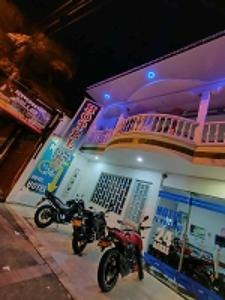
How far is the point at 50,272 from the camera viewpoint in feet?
12.0

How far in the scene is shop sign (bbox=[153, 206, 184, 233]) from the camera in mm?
6105

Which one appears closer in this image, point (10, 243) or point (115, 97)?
point (10, 243)

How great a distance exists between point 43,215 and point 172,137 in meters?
4.38

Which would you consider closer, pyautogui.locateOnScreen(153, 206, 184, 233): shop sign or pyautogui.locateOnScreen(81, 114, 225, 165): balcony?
pyautogui.locateOnScreen(81, 114, 225, 165): balcony

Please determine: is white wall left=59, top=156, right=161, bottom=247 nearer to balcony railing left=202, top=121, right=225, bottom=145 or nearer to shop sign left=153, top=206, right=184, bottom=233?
shop sign left=153, top=206, right=184, bottom=233

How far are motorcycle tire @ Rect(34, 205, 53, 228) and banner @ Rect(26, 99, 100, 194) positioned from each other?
258cm

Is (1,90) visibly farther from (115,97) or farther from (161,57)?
(161,57)

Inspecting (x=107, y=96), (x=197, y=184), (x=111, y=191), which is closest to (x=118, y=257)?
(x=197, y=184)

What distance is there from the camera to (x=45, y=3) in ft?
28.8

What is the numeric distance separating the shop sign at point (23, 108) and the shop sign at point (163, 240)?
5840mm

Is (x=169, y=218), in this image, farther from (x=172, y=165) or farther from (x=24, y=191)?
(x=24, y=191)

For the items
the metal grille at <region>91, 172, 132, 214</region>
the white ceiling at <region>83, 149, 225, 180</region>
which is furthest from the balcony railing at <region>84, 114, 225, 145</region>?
the metal grille at <region>91, 172, 132, 214</region>

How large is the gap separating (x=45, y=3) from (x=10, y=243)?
30.0ft

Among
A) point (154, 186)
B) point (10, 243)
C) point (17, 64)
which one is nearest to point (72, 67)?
point (17, 64)
